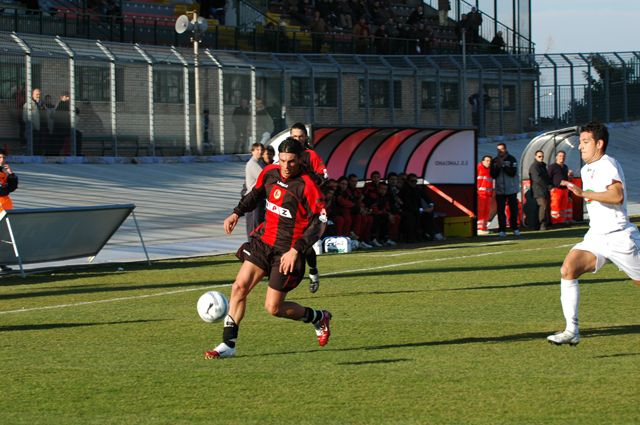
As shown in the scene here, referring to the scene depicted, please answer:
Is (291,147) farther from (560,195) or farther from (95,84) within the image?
(95,84)

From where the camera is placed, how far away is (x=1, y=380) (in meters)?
9.00

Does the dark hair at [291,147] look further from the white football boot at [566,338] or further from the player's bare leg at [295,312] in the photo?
the white football boot at [566,338]

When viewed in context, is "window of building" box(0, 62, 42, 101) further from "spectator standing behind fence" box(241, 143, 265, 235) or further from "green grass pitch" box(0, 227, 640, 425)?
"green grass pitch" box(0, 227, 640, 425)

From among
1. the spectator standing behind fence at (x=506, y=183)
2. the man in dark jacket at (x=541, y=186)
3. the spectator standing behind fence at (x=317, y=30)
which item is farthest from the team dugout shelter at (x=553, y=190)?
the spectator standing behind fence at (x=317, y=30)

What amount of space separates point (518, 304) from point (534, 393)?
5.34 metres

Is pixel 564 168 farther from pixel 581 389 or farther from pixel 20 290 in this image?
pixel 581 389

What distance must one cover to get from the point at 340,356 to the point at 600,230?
246 cm

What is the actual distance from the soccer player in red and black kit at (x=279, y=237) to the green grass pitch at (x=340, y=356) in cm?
38

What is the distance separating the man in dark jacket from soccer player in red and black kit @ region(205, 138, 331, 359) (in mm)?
18445

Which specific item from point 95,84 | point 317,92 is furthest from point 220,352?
point 317,92

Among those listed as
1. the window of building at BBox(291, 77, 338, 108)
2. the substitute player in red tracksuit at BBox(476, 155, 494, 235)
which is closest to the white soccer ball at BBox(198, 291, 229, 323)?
the substitute player in red tracksuit at BBox(476, 155, 494, 235)

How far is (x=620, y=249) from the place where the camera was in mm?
9797

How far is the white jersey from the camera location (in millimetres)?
9789

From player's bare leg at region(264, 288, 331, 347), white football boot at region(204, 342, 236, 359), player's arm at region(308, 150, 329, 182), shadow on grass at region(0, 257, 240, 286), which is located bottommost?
shadow on grass at region(0, 257, 240, 286)
